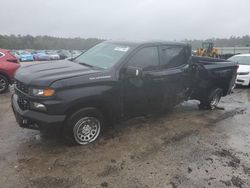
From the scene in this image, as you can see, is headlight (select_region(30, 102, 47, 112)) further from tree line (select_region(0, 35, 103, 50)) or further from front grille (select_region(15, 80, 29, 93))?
tree line (select_region(0, 35, 103, 50))

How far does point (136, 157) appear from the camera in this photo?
4.22 m

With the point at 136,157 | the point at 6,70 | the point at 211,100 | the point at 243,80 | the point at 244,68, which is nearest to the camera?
the point at 136,157

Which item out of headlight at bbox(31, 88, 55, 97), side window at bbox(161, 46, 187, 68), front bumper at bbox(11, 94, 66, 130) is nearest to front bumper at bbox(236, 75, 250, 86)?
side window at bbox(161, 46, 187, 68)

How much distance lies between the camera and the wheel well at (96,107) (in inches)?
166

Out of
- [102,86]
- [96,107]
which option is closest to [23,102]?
[96,107]

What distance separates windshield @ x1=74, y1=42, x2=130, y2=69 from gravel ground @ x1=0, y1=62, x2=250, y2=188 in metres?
1.41

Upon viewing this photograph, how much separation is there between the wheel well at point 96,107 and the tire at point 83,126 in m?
0.06

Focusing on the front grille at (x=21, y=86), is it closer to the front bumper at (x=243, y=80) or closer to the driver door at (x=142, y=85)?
the driver door at (x=142, y=85)

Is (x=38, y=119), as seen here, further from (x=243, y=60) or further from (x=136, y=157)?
(x=243, y=60)

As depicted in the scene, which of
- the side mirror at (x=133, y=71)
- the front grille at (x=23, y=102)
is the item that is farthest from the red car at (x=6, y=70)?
the side mirror at (x=133, y=71)

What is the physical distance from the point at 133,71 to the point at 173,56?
1.55m

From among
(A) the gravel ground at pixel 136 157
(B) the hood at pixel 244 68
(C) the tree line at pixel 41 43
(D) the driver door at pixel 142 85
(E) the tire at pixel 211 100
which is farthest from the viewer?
(C) the tree line at pixel 41 43

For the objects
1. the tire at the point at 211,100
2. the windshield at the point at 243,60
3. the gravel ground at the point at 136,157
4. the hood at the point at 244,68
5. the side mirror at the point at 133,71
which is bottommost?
the gravel ground at the point at 136,157

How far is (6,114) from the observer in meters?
6.27
